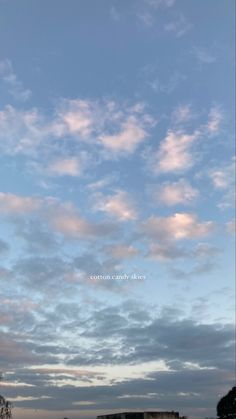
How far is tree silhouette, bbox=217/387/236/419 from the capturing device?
100669mm

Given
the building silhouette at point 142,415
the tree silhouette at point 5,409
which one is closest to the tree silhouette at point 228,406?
the building silhouette at point 142,415

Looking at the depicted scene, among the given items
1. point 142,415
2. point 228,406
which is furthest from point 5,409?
point 228,406

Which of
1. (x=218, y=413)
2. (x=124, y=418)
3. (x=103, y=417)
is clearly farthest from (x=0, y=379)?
(x=218, y=413)

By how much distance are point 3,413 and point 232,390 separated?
1978 inches

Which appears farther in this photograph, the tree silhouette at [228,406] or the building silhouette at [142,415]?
the tree silhouette at [228,406]

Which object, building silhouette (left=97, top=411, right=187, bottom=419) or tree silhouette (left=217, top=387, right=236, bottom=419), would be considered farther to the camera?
tree silhouette (left=217, top=387, right=236, bottom=419)

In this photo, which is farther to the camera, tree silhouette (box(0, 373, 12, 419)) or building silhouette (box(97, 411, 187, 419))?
tree silhouette (box(0, 373, 12, 419))

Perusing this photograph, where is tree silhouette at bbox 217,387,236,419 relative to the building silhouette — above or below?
Result: above

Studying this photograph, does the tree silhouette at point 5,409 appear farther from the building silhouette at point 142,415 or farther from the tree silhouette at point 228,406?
the tree silhouette at point 228,406

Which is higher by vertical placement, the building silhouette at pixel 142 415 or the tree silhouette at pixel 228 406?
the tree silhouette at pixel 228 406

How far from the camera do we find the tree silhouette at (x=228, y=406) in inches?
3963

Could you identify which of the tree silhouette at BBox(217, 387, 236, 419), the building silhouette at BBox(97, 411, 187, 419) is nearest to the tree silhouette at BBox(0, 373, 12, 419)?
the building silhouette at BBox(97, 411, 187, 419)

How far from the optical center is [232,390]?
104 m

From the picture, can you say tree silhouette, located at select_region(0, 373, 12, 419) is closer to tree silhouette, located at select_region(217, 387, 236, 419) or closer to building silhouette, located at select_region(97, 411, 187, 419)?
building silhouette, located at select_region(97, 411, 187, 419)
